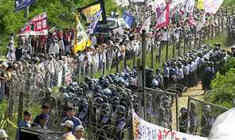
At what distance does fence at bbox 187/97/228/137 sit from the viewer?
9234mm

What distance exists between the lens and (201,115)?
9703mm

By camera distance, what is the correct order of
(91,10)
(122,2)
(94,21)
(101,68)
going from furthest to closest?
(122,2) → (101,68) → (91,10) → (94,21)

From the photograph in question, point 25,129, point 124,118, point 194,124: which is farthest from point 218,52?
point 25,129

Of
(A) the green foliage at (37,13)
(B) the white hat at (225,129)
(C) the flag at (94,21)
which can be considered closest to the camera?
(B) the white hat at (225,129)

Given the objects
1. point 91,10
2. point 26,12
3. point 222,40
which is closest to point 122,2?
point 222,40

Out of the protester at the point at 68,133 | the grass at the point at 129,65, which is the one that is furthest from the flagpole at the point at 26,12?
the protester at the point at 68,133

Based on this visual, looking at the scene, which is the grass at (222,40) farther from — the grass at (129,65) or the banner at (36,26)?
the banner at (36,26)

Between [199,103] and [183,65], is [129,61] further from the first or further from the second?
[199,103]

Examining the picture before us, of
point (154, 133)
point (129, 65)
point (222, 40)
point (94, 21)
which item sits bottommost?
point (129, 65)

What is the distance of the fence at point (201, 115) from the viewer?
30.3 feet

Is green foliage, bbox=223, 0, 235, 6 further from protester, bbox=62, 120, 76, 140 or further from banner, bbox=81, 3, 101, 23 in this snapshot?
protester, bbox=62, 120, 76, 140

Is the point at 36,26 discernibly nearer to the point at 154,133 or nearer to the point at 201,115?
the point at 201,115

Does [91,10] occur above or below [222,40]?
above

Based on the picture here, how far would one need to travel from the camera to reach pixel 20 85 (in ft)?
52.1
